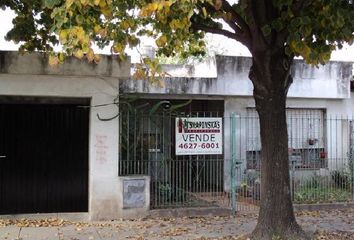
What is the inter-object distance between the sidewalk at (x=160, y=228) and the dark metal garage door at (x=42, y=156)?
535 millimetres

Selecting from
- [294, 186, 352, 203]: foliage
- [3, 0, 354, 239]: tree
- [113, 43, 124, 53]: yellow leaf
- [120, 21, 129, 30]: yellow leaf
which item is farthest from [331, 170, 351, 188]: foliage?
[120, 21, 129, 30]: yellow leaf

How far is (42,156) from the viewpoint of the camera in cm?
1148

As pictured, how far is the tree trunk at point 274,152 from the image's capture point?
358 inches

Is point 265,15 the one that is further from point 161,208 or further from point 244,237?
point 161,208

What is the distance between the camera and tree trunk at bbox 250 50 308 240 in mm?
9094

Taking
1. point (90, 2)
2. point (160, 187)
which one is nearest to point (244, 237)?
point (160, 187)

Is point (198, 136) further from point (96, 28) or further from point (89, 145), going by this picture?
point (96, 28)

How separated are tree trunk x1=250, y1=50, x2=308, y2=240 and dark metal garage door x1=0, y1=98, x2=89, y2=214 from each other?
4.18 meters

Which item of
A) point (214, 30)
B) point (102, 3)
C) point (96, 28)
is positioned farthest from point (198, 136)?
point (102, 3)

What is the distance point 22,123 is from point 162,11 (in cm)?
570

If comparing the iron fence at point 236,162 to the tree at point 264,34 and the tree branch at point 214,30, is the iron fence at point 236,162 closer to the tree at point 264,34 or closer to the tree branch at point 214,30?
the tree at point 264,34

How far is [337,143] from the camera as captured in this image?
16125mm

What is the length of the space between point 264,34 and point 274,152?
1.98 metres

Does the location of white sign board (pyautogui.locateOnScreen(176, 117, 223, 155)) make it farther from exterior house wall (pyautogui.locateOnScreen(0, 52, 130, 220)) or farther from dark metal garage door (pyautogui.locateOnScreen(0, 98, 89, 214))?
dark metal garage door (pyautogui.locateOnScreen(0, 98, 89, 214))
